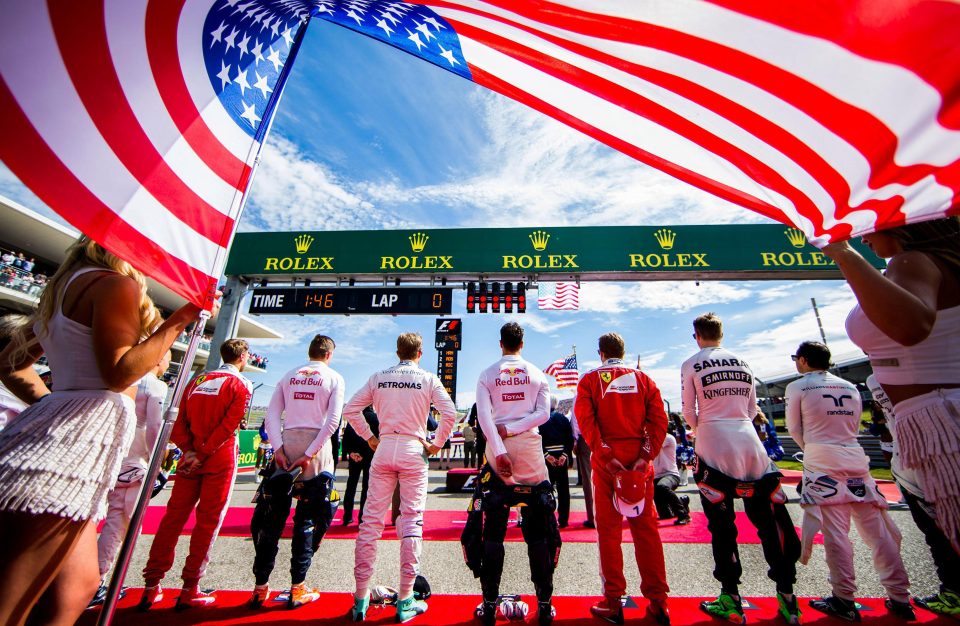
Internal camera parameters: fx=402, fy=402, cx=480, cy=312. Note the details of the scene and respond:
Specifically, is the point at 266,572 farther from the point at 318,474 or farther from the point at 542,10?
the point at 542,10

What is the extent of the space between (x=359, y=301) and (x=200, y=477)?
834 centimetres

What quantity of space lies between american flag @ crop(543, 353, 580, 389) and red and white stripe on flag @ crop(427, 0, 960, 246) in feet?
37.6

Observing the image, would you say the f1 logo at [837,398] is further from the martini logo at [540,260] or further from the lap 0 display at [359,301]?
the lap 0 display at [359,301]

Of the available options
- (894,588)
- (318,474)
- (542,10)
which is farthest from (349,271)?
(894,588)

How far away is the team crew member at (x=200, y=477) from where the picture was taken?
10.1ft

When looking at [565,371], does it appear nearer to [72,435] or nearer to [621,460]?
[621,460]

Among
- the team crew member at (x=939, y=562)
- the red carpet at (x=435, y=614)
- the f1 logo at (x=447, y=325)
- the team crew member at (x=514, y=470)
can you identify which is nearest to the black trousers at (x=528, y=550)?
the team crew member at (x=514, y=470)

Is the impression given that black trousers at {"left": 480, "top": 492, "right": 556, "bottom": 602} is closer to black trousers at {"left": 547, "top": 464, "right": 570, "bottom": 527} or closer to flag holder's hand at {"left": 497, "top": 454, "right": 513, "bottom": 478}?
flag holder's hand at {"left": 497, "top": 454, "right": 513, "bottom": 478}

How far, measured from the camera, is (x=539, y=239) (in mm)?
11344

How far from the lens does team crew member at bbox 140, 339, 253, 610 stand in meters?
3.07

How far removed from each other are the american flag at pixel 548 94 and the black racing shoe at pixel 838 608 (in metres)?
3.01

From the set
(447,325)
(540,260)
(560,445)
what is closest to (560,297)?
(540,260)

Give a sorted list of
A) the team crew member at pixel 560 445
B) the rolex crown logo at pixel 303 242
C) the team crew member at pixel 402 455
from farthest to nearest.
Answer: the rolex crown logo at pixel 303 242 → the team crew member at pixel 560 445 → the team crew member at pixel 402 455

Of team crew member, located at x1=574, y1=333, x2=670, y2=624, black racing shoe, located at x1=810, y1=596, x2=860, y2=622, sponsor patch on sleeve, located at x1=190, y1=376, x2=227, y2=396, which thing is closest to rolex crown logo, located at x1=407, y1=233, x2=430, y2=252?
sponsor patch on sleeve, located at x1=190, y1=376, x2=227, y2=396
